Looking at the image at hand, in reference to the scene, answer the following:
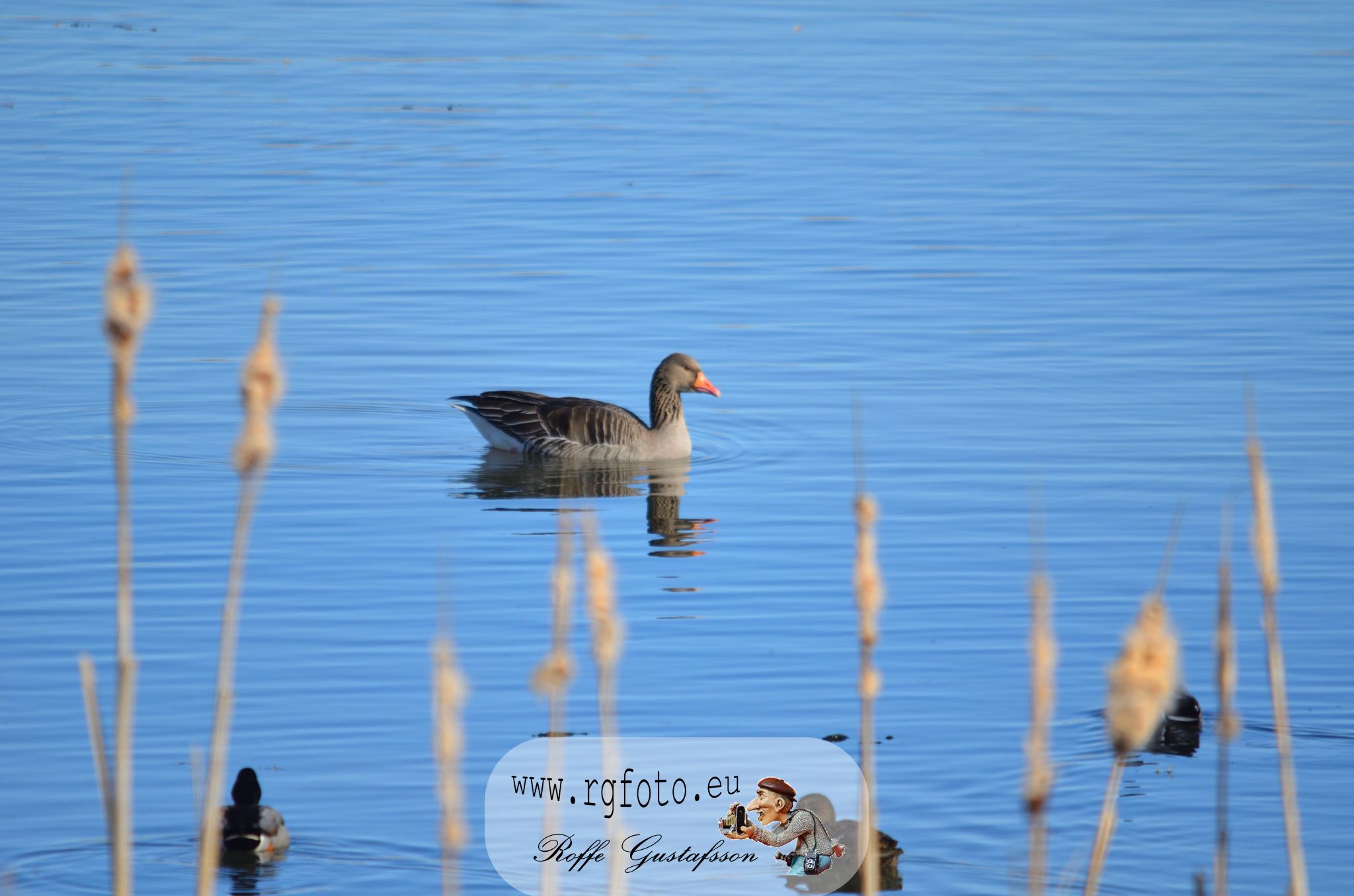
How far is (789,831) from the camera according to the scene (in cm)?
691

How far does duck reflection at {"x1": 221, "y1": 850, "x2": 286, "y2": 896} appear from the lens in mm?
7059

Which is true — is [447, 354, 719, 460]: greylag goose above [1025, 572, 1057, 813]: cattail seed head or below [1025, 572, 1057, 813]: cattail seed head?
above

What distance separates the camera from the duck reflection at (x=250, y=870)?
7059mm

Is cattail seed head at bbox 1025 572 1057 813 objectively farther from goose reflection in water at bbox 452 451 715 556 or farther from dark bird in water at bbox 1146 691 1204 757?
goose reflection in water at bbox 452 451 715 556

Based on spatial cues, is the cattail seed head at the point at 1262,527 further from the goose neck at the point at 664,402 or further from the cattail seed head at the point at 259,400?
the goose neck at the point at 664,402

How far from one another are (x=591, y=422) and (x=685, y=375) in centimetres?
86

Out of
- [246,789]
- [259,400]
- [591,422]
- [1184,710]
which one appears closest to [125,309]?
[259,400]

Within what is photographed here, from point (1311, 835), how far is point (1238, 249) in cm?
1462

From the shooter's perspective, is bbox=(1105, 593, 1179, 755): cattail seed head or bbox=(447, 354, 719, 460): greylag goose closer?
bbox=(1105, 593, 1179, 755): cattail seed head

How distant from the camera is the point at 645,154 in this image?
27.8 m

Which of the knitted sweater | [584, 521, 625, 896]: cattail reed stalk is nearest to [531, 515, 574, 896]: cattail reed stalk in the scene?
[584, 521, 625, 896]: cattail reed stalk

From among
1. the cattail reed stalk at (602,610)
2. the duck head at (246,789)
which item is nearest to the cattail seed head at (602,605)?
the cattail reed stalk at (602,610)

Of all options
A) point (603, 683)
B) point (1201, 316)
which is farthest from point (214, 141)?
point (603, 683)

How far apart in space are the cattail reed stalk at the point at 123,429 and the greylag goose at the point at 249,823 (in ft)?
14.2
